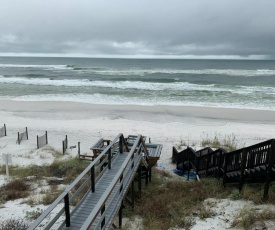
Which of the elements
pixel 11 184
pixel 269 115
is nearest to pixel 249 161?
pixel 11 184

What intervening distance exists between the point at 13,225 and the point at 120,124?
51.4 feet

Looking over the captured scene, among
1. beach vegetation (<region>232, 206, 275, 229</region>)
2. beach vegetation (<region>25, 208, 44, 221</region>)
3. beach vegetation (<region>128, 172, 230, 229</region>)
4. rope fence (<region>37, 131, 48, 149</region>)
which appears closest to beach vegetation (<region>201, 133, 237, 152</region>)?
beach vegetation (<region>128, 172, 230, 229</region>)

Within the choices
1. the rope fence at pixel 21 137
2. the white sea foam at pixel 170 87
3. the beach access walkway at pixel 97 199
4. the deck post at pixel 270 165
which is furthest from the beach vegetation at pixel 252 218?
the white sea foam at pixel 170 87

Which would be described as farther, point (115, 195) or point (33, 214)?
point (33, 214)

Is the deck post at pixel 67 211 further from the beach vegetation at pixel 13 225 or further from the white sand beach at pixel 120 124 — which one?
the white sand beach at pixel 120 124

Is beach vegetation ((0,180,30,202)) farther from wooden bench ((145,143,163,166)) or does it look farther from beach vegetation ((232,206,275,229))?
beach vegetation ((232,206,275,229))

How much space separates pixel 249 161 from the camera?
8477 mm

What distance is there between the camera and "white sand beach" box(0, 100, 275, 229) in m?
16.7

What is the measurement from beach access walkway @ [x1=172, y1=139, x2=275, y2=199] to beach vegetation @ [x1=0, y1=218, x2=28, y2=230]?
6416 mm

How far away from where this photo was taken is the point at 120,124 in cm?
2228

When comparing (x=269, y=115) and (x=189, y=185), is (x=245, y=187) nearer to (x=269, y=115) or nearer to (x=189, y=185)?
(x=189, y=185)

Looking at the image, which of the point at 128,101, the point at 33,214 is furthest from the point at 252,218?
the point at 128,101

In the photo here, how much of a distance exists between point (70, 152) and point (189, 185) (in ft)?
25.9

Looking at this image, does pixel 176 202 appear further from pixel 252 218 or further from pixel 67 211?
pixel 67 211
